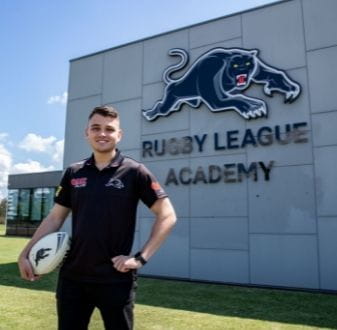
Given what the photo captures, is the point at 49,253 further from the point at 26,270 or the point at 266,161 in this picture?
the point at 266,161

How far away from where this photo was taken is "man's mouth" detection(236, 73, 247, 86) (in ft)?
27.1

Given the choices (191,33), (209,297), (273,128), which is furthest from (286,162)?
(191,33)

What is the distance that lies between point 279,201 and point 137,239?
3.33m

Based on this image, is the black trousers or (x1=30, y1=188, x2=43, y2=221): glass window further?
(x1=30, y1=188, x2=43, y2=221): glass window

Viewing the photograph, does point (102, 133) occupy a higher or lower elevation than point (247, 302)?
higher

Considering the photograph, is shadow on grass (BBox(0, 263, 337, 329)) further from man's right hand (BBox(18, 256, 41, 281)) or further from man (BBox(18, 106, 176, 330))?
man's right hand (BBox(18, 256, 41, 281))

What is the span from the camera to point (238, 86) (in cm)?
832

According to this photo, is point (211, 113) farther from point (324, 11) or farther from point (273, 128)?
point (324, 11)

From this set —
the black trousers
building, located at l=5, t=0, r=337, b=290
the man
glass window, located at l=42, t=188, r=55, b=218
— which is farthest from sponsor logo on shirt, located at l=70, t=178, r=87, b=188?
glass window, located at l=42, t=188, r=55, b=218

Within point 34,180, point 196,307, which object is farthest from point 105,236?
point 34,180

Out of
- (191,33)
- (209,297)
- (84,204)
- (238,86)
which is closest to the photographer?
(84,204)

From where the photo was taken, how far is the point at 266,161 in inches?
303

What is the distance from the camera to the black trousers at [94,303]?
7.20 feet

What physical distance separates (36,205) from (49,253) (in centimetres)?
2628
